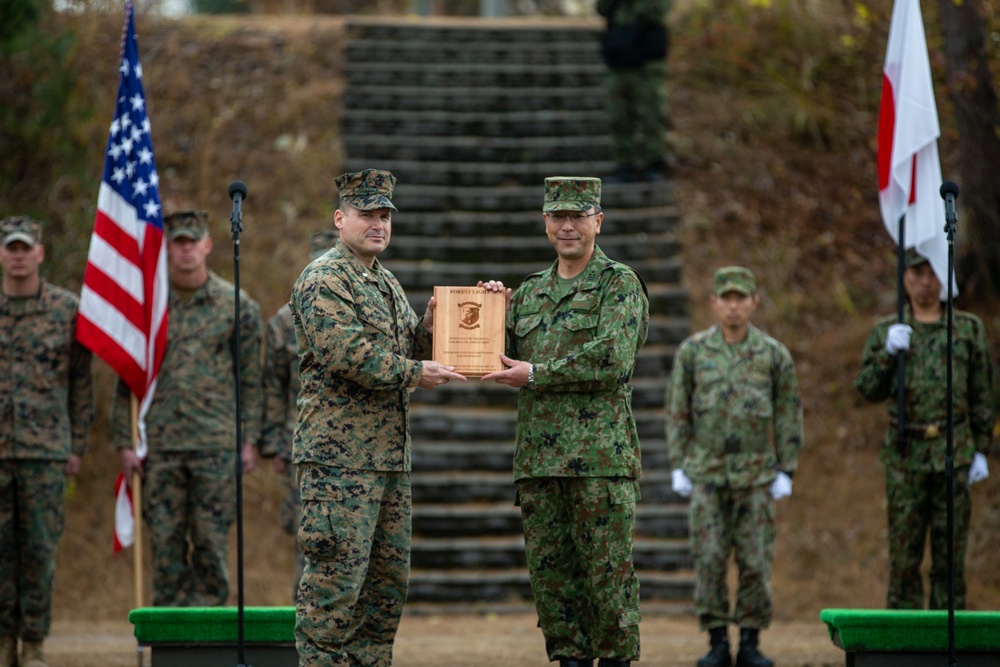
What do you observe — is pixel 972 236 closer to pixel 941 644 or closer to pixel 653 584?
pixel 653 584

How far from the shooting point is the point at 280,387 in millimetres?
8516

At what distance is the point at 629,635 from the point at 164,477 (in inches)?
128

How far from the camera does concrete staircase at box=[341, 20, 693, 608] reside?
10367mm

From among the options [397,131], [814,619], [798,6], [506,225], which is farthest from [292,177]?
[814,619]

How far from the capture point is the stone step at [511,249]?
1272 cm

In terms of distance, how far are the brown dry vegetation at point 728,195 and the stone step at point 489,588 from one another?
0.73 meters

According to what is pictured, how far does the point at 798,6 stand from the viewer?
14883 mm

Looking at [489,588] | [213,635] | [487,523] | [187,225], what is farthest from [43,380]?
[487,523]

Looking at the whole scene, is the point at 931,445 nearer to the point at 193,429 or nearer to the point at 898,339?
the point at 898,339

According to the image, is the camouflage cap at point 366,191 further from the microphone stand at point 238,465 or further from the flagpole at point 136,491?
the flagpole at point 136,491

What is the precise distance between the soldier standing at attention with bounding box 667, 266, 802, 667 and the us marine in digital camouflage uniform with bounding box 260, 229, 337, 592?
229 centimetres

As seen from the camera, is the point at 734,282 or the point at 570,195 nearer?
the point at 570,195

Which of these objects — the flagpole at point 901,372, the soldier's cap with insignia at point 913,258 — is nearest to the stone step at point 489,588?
the flagpole at point 901,372

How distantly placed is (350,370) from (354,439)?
0.32 metres
